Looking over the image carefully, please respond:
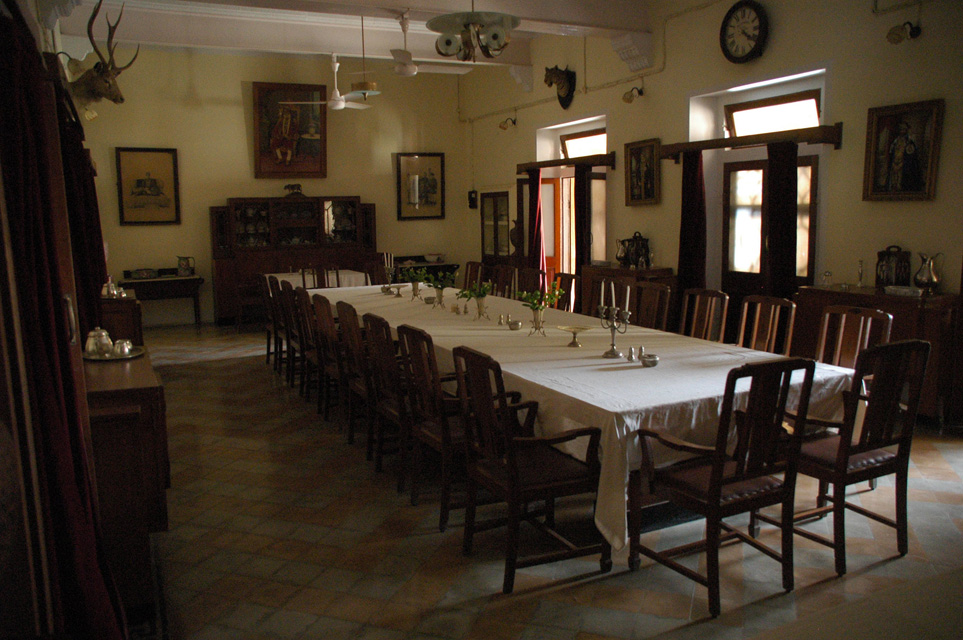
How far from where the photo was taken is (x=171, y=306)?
11.0 meters

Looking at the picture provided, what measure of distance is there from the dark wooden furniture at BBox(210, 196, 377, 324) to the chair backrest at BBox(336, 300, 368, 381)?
20.9 ft

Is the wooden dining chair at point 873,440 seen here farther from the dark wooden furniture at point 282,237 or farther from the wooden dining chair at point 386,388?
the dark wooden furniture at point 282,237

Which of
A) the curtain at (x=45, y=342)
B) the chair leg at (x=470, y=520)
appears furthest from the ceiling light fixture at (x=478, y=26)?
the chair leg at (x=470, y=520)

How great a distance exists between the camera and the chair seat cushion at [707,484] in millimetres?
2898

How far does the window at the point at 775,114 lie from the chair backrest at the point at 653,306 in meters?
2.38

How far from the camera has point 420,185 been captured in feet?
41.0

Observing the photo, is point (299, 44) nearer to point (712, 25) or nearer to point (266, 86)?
point (266, 86)

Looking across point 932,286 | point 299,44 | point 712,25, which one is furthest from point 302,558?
point 299,44

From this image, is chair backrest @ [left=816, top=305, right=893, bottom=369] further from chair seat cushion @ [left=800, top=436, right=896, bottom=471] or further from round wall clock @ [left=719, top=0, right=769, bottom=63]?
round wall clock @ [left=719, top=0, right=769, bottom=63]

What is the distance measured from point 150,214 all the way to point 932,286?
9.80 meters

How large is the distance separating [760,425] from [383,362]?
2185 millimetres

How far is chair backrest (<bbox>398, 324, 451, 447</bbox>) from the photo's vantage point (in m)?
3.62

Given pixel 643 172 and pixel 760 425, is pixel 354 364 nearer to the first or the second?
pixel 760 425

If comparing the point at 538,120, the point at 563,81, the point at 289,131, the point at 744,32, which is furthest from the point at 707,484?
the point at 289,131
